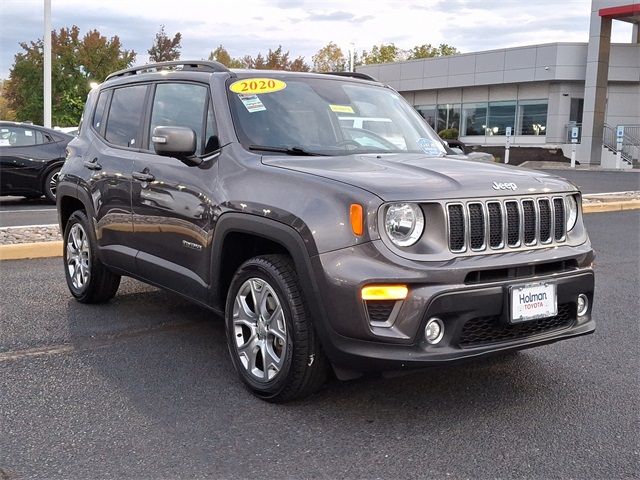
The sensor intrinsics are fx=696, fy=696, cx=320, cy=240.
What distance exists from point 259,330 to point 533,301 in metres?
1.48

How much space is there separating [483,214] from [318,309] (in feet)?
3.19

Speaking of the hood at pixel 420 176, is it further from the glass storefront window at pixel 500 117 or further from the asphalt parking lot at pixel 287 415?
the glass storefront window at pixel 500 117

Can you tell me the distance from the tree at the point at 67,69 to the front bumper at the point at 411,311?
1468 inches

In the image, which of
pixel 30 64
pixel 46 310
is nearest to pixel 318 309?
pixel 46 310

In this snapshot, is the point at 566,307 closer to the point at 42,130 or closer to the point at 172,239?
the point at 172,239

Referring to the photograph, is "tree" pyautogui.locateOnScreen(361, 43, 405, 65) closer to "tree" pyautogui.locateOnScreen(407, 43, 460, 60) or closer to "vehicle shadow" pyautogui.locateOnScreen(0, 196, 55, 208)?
"tree" pyautogui.locateOnScreen(407, 43, 460, 60)

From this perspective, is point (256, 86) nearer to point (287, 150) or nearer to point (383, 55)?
point (287, 150)

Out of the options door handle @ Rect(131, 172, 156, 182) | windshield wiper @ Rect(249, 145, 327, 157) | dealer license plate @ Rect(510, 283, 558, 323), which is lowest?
dealer license plate @ Rect(510, 283, 558, 323)

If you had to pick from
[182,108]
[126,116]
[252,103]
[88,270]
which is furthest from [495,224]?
[88,270]

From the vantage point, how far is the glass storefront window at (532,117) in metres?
39.1

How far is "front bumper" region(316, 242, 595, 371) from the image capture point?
3.29 m

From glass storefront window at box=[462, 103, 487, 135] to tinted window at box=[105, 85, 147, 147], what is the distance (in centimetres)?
3872

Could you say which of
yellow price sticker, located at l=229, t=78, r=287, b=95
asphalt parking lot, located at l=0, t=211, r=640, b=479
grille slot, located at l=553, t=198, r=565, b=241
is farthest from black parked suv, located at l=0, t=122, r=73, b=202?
grille slot, located at l=553, t=198, r=565, b=241

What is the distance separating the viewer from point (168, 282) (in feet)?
15.3
